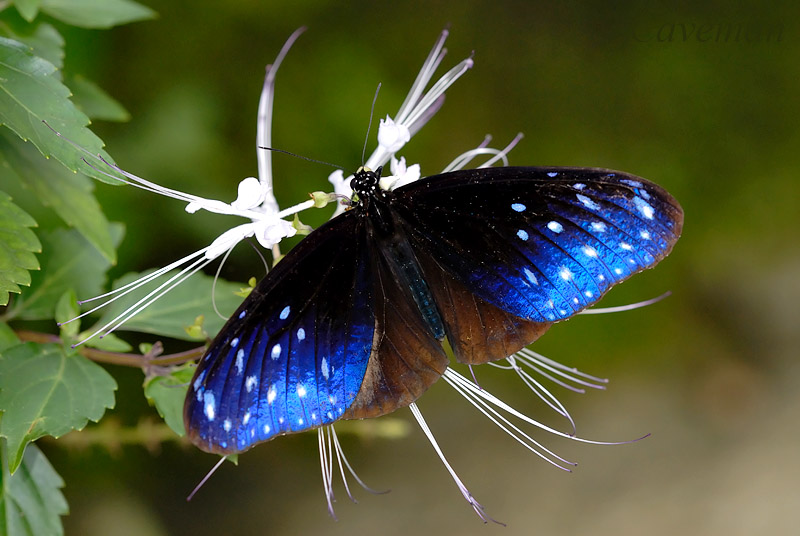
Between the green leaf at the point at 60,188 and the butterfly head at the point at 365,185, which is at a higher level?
the butterfly head at the point at 365,185

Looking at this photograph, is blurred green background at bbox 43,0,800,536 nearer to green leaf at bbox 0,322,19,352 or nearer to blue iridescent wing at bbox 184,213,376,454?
green leaf at bbox 0,322,19,352

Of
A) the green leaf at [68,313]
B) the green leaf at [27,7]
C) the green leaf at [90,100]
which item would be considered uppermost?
the green leaf at [27,7]

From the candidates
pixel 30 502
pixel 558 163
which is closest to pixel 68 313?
pixel 30 502

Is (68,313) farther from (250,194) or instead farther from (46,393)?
(250,194)

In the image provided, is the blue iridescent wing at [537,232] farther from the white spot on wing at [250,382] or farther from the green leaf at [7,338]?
the green leaf at [7,338]

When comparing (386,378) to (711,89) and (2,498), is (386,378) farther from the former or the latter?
(711,89)

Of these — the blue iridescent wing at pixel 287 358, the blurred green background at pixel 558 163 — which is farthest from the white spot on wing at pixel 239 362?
the blurred green background at pixel 558 163

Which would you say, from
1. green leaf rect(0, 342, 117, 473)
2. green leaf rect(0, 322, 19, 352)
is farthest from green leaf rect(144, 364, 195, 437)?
green leaf rect(0, 322, 19, 352)
